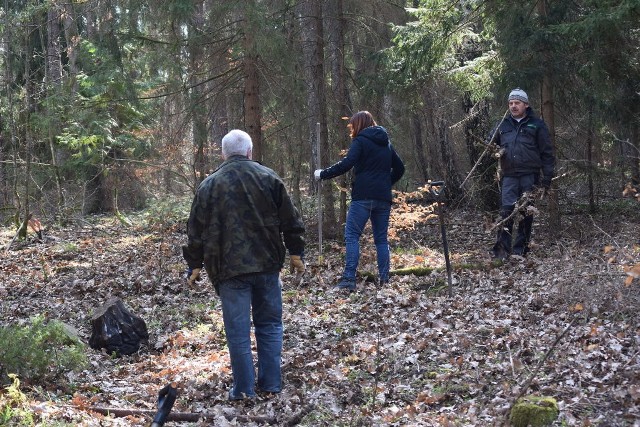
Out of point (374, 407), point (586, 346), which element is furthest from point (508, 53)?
point (374, 407)

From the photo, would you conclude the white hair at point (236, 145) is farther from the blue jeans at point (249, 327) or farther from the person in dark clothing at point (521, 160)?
the person in dark clothing at point (521, 160)

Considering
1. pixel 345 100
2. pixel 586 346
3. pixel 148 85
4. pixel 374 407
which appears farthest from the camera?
pixel 148 85

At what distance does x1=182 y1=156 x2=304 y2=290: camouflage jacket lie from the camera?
6113mm

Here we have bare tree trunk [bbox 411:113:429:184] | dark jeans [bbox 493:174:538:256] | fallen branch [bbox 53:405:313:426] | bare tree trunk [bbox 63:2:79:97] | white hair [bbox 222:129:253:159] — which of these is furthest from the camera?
bare tree trunk [bbox 63:2:79:97]

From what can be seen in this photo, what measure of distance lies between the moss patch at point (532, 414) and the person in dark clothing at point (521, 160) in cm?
547

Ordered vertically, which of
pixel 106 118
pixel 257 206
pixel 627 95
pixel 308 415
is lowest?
pixel 308 415

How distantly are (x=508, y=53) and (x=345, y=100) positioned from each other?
13.1 ft

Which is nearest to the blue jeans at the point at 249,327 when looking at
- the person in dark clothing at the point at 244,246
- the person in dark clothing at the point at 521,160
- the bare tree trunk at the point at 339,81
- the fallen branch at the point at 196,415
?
the person in dark clothing at the point at 244,246

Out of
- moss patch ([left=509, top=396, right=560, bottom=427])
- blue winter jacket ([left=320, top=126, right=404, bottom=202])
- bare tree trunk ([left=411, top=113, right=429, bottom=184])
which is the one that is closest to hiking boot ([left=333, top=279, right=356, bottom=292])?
blue winter jacket ([left=320, top=126, right=404, bottom=202])

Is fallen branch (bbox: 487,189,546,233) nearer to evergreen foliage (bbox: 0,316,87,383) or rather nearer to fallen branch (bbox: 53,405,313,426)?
fallen branch (bbox: 53,405,313,426)

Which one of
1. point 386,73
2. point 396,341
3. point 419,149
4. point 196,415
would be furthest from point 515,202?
point 419,149

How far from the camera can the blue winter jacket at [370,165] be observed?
951 cm

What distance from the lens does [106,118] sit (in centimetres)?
1961

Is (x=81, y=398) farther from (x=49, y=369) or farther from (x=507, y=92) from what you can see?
(x=507, y=92)
